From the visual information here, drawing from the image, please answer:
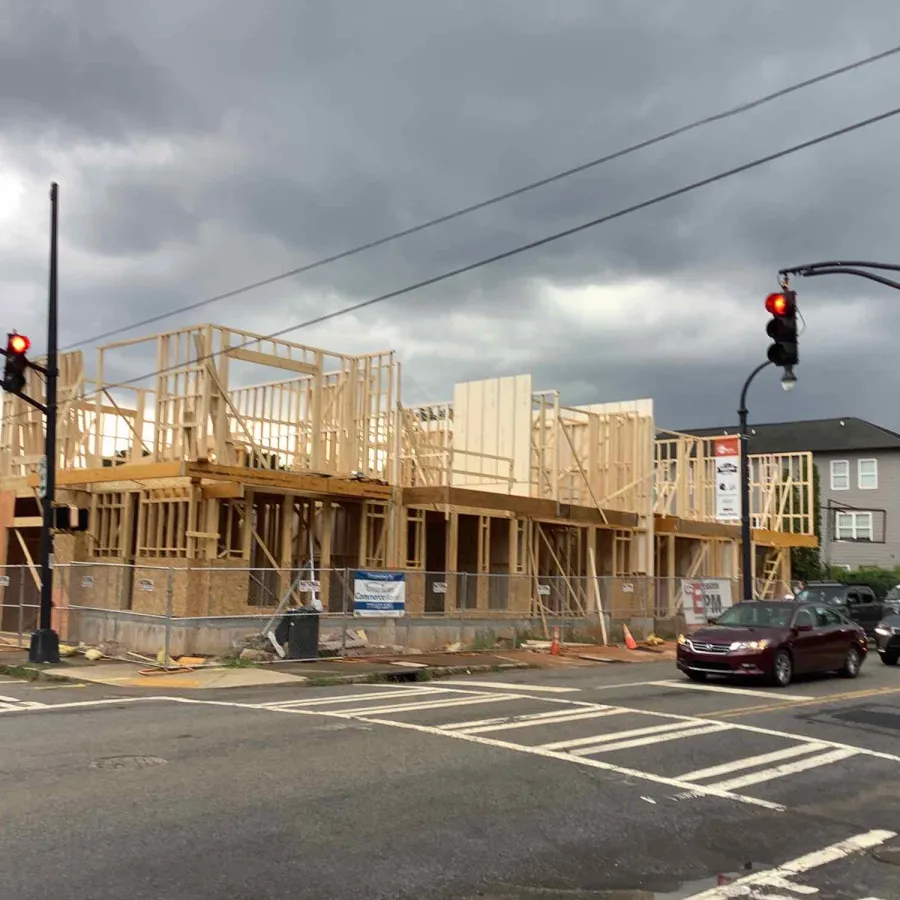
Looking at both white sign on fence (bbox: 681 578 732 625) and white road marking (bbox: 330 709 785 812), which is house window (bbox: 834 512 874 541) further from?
A: white road marking (bbox: 330 709 785 812)

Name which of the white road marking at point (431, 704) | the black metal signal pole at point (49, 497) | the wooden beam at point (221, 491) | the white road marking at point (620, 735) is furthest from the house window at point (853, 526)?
the white road marking at point (620, 735)

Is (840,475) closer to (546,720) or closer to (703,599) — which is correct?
(703,599)

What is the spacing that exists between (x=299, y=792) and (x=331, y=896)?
8.16 feet

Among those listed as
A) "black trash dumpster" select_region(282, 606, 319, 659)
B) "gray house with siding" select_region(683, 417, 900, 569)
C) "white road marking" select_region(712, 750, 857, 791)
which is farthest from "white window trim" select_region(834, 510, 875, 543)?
"white road marking" select_region(712, 750, 857, 791)

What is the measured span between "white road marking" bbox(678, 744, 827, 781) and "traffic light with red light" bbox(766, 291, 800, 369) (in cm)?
538

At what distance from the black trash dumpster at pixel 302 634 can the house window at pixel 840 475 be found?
4745 cm

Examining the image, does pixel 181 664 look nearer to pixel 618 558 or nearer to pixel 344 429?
pixel 344 429

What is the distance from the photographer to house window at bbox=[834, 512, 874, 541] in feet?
192

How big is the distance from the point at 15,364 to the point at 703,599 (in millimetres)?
21205

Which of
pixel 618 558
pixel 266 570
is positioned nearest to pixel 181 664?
pixel 266 570

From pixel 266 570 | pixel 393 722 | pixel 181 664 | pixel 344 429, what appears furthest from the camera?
pixel 344 429

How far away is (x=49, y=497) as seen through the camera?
19.1m

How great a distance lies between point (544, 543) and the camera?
30250mm

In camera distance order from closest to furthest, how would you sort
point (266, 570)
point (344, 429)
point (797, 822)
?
1. point (797, 822)
2. point (266, 570)
3. point (344, 429)
